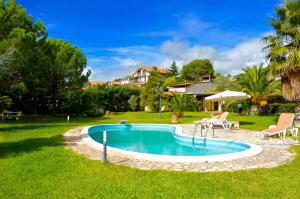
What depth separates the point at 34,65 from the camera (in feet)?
72.1

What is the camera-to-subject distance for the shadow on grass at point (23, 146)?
9109 millimetres

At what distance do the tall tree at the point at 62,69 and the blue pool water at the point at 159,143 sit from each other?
10.0m

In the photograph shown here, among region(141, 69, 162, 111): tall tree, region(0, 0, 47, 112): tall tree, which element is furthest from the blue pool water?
region(141, 69, 162, 111): tall tree

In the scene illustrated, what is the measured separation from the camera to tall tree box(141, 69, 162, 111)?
33875 millimetres

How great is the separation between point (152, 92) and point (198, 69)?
151 feet

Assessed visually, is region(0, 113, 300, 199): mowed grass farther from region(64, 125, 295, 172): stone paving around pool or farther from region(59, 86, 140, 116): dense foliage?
region(59, 86, 140, 116): dense foliage

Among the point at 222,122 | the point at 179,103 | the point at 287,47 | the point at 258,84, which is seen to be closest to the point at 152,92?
the point at 179,103

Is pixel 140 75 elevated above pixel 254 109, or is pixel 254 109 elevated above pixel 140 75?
pixel 140 75

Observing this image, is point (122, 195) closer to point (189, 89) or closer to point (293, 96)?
point (293, 96)

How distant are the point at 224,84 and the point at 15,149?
3680 centimetres

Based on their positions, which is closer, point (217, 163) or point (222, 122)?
point (217, 163)

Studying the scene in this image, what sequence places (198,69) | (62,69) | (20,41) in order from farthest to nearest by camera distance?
1. (198,69)
2. (62,69)
3. (20,41)

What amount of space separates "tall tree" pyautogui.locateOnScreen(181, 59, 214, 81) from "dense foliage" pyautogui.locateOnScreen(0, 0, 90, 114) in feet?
169

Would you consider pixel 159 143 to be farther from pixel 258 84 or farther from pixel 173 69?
pixel 173 69
